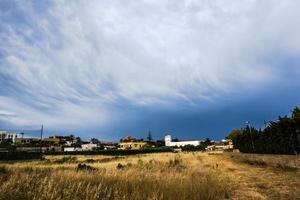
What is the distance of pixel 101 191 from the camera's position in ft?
25.0

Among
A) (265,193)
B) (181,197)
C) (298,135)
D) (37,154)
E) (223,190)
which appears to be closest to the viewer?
(181,197)

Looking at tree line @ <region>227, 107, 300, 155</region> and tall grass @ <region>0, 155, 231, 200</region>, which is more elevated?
tree line @ <region>227, 107, 300, 155</region>

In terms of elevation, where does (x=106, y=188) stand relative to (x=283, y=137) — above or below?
below

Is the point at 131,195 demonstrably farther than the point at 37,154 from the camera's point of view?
No

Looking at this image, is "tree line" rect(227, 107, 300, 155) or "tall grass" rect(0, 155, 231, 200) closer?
"tall grass" rect(0, 155, 231, 200)

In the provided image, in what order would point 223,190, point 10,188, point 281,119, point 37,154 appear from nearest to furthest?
1. point 10,188
2. point 223,190
3. point 281,119
4. point 37,154

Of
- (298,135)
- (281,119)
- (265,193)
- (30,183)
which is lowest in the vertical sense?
(265,193)

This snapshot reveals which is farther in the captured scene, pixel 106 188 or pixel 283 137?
pixel 283 137

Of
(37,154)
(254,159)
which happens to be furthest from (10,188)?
(37,154)

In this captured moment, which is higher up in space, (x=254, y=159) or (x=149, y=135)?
(x=149, y=135)

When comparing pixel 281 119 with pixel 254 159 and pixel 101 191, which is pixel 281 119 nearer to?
pixel 254 159

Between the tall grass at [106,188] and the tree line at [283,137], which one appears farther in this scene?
the tree line at [283,137]

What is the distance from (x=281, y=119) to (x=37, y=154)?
137ft

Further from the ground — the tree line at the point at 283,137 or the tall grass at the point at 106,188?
the tree line at the point at 283,137
